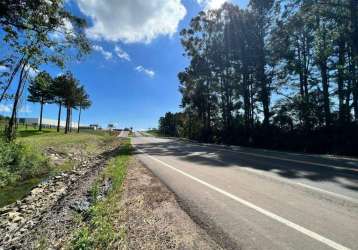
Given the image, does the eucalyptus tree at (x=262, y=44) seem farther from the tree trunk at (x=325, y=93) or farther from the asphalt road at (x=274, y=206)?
the asphalt road at (x=274, y=206)

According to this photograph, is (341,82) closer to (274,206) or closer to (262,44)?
(262,44)

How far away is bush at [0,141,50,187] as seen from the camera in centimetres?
1268

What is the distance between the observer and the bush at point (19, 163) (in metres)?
12.7

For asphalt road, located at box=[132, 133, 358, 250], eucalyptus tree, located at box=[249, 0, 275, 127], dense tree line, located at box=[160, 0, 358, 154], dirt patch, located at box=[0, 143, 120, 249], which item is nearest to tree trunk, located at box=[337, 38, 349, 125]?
dense tree line, located at box=[160, 0, 358, 154]

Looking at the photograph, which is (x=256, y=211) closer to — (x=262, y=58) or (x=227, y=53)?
(x=262, y=58)

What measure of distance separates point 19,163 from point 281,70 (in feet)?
84.9

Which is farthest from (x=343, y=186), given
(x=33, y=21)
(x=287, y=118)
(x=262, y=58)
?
(x=262, y=58)

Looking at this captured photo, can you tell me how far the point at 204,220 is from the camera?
5.00 metres

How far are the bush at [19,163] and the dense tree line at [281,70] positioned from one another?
18.7m

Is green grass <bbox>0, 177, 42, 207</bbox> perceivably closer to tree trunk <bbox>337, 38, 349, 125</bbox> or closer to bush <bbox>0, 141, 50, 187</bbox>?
bush <bbox>0, 141, 50, 187</bbox>

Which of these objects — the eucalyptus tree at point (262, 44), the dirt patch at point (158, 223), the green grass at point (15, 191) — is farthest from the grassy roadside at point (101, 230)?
the eucalyptus tree at point (262, 44)

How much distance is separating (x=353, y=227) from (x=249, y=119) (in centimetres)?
3054

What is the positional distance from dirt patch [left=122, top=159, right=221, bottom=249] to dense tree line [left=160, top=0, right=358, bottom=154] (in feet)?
51.5

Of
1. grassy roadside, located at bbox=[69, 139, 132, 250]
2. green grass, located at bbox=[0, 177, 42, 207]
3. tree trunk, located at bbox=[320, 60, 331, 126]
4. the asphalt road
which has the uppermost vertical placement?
tree trunk, located at bbox=[320, 60, 331, 126]
